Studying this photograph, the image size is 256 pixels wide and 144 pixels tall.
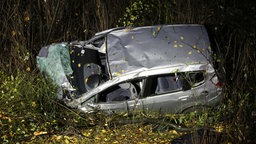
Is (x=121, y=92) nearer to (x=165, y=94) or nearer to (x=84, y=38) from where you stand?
(x=165, y=94)

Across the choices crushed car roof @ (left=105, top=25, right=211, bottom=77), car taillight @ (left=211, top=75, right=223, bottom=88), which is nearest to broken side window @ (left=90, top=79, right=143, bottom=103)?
crushed car roof @ (left=105, top=25, right=211, bottom=77)

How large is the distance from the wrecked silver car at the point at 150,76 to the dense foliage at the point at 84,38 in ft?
0.86

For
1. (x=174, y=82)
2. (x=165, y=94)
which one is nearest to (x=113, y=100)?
(x=165, y=94)

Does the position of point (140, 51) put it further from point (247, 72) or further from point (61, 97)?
point (247, 72)

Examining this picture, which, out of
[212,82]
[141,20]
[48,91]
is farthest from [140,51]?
[141,20]

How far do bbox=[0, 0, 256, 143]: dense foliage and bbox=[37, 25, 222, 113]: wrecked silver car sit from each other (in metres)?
0.26

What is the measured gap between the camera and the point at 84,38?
11891mm

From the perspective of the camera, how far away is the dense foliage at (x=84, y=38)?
18.0 feet

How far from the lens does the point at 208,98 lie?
25.2ft

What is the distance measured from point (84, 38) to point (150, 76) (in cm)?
476

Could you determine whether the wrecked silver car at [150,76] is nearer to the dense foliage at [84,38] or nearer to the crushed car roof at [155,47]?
the crushed car roof at [155,47]

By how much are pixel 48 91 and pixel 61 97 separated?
28 cm

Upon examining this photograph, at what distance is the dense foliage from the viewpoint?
550cm

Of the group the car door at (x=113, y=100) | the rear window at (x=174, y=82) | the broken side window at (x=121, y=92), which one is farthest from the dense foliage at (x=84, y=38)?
the rear window at (x=174, y=82)
